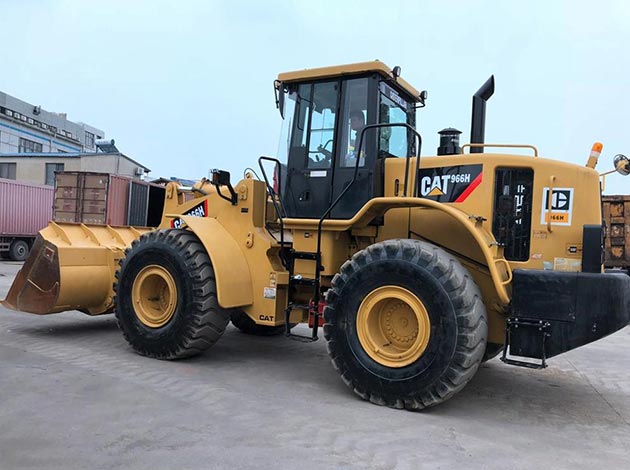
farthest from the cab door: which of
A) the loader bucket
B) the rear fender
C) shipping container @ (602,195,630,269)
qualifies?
shipping container @ (602,195,630,269)

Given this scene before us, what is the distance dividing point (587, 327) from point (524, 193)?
1269 mm

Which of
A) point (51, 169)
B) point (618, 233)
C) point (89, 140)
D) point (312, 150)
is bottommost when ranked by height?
point (618, 233)

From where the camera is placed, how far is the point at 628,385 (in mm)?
5887

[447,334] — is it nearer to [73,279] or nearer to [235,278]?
[235,278]

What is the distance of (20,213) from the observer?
22.1 metres

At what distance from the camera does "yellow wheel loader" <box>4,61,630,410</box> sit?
4.37m

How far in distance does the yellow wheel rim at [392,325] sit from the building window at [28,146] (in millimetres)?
52255

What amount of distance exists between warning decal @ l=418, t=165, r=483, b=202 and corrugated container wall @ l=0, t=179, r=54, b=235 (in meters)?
20.8

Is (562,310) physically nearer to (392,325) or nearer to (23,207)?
(392,325)

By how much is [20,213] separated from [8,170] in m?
9.64

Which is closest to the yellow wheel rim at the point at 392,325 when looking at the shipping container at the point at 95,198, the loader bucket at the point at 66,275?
the loader bucket at the point at 66,275

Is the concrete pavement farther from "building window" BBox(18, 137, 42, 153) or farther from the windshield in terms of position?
"building window" BBox(18, 137, 42, 153)

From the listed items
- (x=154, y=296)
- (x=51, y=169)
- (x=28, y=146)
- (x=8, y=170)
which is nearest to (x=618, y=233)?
(x=154, y=296)

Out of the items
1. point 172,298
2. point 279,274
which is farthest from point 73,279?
point 279,274
